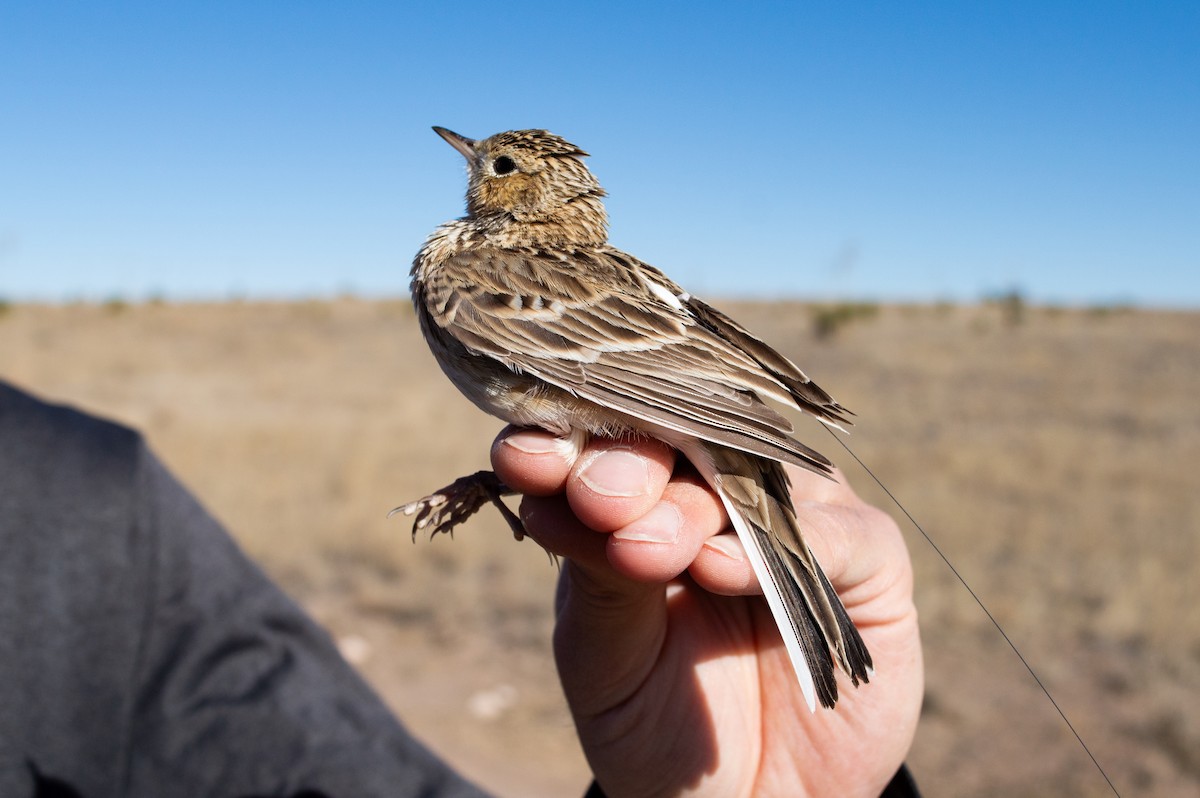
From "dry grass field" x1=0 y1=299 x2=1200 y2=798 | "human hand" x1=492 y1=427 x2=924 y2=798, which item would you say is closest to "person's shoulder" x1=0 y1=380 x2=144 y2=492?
"human hand" x1=492 y1=427 x2=924 y2=798

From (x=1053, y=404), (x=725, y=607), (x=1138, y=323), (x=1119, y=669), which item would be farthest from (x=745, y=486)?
(x=1138, y=323)

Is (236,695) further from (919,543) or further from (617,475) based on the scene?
(919,543)

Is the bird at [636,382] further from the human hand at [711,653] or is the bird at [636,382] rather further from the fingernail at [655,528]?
the fingernail at [655,528]

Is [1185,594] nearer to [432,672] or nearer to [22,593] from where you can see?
[432,672]

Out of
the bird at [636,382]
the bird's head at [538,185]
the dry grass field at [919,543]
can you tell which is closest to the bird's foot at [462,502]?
the bird at [636,382]

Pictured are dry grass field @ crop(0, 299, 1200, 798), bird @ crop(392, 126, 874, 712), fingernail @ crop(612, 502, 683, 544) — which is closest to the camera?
fingernail @ crop(612, 502, 683, 544)

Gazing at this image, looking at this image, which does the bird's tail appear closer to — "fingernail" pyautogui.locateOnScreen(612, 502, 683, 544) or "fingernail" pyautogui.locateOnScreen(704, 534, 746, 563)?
"fingernail" pyautogui.locateOnScreen(704, 534, 746, 563)
